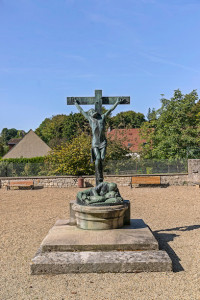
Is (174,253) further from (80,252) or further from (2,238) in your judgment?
(2,238)

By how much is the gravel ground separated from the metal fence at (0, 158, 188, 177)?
564 centimetres

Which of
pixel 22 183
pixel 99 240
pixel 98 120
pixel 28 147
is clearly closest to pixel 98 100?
pixel 98 120

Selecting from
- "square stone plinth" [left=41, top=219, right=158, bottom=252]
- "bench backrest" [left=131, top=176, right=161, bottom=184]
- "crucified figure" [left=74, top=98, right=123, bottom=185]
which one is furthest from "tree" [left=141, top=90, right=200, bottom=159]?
"square stone plinth" [left=41, top=219, right=158, bottom=252]

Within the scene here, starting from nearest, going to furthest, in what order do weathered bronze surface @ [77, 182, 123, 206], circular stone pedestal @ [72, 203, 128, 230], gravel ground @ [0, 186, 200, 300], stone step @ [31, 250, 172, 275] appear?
gravel ground @ [0, 186, 200, 300] → stone step @ [31, 250, 172, 275] → circular stone pedestal @ [72, 203, 128, 230] → weathered bronze surface @ [77, 182, 123, 206]

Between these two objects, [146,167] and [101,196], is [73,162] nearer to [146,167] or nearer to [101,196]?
[146,167]

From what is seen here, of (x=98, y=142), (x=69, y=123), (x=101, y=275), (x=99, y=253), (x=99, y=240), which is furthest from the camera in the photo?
(x=69, y=123)

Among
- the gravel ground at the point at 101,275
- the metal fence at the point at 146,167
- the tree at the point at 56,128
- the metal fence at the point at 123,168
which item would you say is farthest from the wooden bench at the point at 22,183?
the tree at the point at 56,128

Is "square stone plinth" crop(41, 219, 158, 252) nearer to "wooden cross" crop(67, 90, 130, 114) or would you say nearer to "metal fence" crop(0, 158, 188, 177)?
"wooden cross" crop(67, 90, 130, 114)

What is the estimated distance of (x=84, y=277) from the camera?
4.50 m

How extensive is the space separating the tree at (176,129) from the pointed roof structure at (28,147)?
14.7 meters

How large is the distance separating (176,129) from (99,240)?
15.6 m

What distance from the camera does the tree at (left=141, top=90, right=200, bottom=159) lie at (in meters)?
19.2

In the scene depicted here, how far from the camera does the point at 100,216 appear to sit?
558 cm

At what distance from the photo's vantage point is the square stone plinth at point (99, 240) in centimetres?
508
